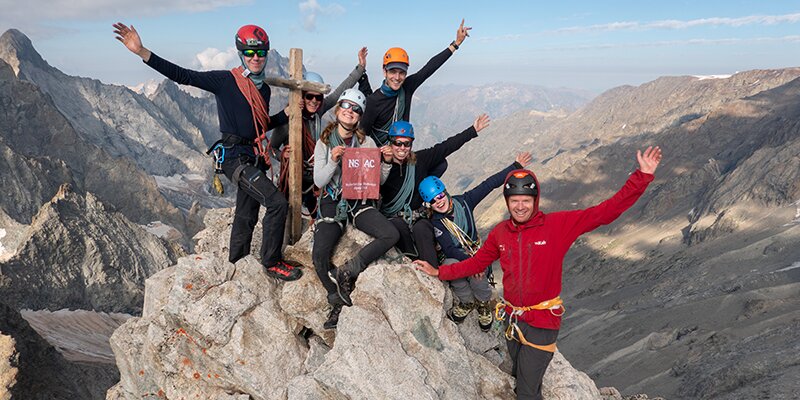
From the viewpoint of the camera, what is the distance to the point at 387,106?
11.0 meters

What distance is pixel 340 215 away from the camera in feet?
31.0

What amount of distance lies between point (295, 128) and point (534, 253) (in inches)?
213

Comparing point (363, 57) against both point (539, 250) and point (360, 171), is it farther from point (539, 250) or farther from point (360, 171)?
point (539, 250)

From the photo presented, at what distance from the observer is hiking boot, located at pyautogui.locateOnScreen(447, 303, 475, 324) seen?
30.6 ft

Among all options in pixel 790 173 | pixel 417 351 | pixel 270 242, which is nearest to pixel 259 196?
pixel 270 242

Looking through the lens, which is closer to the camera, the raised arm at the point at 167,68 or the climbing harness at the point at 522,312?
the climbing harness at the point at 522,312

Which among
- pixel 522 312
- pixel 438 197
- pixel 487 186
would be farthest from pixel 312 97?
pixel 522 312

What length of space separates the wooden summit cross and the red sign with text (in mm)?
1602

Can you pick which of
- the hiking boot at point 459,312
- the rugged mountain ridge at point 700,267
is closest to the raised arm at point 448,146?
the hiking boot at point 459,312

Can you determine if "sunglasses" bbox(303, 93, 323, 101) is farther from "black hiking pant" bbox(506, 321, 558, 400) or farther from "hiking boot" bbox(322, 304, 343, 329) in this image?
"black hiking pant" bbox(506, 321, 558, 400)

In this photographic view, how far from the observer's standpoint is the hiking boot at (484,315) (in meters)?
9.62

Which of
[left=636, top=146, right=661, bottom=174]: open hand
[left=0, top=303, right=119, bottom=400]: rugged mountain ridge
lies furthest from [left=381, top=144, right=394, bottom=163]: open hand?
[left=0, top=303, right=119, bottom=400]: rugged mountain ridge

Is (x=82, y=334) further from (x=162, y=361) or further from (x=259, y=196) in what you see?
(x=259, y=196)

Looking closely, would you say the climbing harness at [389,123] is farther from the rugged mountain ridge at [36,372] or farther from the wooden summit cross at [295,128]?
the rugged mountain ridge at [36,372]
